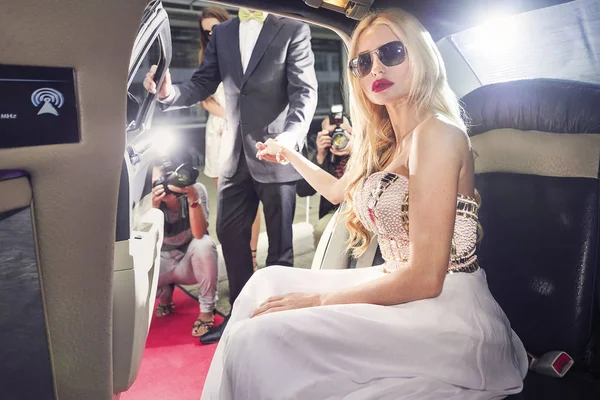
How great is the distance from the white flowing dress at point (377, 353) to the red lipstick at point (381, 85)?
1.79ft

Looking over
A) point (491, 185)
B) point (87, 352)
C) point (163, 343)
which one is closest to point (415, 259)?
point (491, 185)

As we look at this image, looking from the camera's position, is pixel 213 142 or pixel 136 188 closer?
pixel 136 188

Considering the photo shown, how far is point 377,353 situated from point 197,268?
155cm

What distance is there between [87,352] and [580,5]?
5.31 ft

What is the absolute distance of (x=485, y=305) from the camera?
1234 mm

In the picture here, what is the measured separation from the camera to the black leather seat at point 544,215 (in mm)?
1215

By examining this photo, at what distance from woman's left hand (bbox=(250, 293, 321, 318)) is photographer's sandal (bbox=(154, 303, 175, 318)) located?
150 centimetres

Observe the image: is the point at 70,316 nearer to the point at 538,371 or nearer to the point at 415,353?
the point at 415,353

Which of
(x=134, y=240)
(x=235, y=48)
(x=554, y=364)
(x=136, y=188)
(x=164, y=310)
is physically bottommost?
(x=164, y=310)

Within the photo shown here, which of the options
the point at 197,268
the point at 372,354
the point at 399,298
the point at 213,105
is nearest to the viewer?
the point at 372,354

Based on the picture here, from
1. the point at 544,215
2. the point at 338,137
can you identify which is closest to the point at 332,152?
the point at 338,137

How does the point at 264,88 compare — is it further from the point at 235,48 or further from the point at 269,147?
the point at 269,147

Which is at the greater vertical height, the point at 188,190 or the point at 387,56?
the point at 387,56

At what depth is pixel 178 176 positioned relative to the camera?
2418mm
